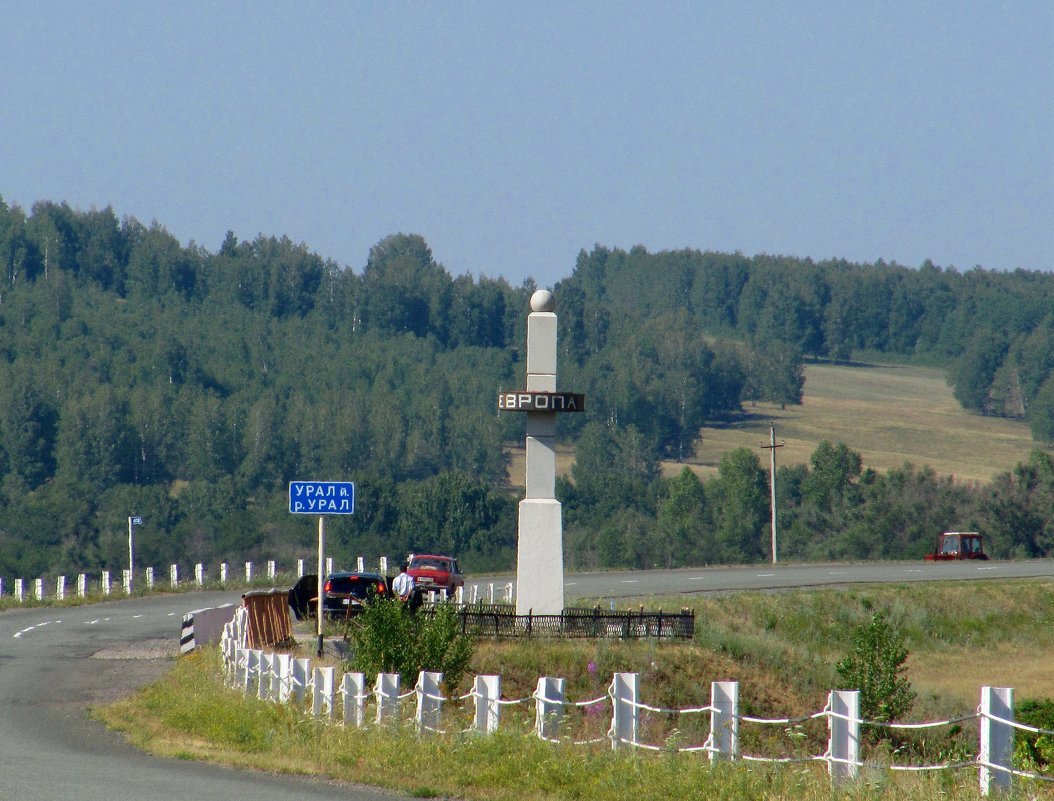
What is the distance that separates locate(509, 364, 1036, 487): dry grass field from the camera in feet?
469

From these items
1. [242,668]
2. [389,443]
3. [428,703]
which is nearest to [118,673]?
[242,668]

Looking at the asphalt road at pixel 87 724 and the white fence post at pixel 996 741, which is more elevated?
the white fence post at pixel 996 741

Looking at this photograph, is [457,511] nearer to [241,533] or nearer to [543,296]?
[241,533]

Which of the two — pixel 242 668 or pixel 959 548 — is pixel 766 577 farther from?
pixel 242 668

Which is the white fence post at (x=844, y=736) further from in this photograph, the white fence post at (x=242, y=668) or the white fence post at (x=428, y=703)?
the white fence post at (x=242, y=668)

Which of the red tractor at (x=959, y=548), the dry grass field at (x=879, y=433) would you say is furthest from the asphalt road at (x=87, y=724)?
the dry grass field at (x=879, y=433)

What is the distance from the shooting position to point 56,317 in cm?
17238

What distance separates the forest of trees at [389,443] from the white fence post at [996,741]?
74.9m

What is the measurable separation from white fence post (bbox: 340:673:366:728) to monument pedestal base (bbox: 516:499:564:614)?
37.7 feet

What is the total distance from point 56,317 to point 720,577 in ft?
433

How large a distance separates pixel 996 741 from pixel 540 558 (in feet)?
57.3

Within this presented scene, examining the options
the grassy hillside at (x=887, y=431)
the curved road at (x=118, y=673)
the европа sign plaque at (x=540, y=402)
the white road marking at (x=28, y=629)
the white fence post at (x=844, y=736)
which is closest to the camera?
the white fence post at (x=844, y=736)

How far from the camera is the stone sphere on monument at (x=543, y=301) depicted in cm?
3020

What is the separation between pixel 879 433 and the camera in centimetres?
15588
